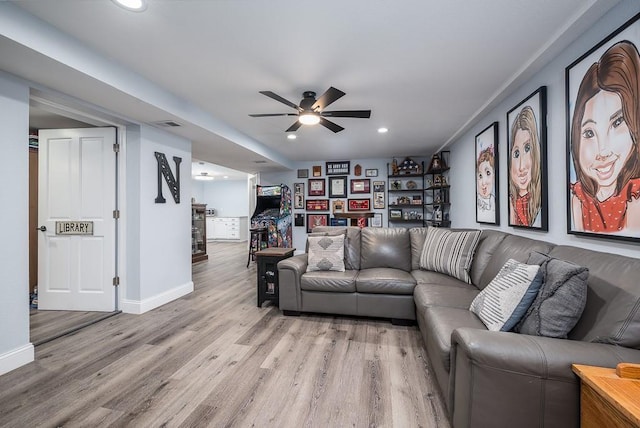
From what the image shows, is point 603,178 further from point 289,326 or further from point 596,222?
point 289,326

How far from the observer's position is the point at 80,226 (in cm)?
311

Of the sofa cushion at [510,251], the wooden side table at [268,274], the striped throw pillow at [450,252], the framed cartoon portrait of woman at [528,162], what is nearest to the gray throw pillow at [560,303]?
the sofa cushion at [510,251]

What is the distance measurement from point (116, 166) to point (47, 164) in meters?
0.85

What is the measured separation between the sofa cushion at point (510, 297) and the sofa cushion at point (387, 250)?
5.07 ft

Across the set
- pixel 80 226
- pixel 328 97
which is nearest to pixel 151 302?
pixel 80 226

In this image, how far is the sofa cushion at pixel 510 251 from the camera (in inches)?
74.9

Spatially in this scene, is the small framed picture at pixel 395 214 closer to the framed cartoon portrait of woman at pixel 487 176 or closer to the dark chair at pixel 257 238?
the framed cartoon portrait of woman at pixel 487 176

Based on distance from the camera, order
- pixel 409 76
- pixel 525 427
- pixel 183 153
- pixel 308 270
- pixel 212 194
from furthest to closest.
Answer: pixel 212 194 → pixel 183 153 → pixel 308 270 → pixel 409 76 → pixel 525 427

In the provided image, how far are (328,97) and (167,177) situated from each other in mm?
2346

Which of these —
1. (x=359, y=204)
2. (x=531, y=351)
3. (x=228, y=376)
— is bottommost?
(x=228, y=376)

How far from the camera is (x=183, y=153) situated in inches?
150

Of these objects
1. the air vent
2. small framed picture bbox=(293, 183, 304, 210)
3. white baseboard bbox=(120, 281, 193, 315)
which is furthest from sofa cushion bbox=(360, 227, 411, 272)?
small framed picture bbox=(293, 183, 304, 210)

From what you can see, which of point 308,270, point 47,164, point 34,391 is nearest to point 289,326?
point 308,270

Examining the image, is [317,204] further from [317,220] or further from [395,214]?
[395,214]
